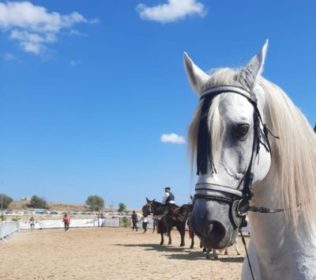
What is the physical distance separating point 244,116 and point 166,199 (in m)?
21.6

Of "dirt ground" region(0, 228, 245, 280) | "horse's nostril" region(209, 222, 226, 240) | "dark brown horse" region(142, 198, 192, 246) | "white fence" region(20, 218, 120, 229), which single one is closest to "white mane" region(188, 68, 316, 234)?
"horse's nostril" region(209, 222, 226, 240)

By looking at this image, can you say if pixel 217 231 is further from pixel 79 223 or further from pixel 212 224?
pixel 79 223

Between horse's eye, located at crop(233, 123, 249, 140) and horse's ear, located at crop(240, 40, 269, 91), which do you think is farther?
horse's ear, located at crop(240, 40, 269, 91)

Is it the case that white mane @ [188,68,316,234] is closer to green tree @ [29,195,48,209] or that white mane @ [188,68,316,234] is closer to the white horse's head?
the white horse's head

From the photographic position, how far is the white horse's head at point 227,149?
2500 mm

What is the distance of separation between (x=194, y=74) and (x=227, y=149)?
571 mm

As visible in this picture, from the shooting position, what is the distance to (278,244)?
3.01 metres

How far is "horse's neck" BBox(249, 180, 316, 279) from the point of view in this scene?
9.62 feet

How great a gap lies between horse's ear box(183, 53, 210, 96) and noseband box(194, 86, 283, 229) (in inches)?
6.2

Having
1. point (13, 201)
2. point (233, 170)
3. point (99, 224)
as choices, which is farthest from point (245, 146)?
point (13, 201)

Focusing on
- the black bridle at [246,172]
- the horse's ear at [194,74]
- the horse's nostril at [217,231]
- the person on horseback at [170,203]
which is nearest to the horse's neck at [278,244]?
the black bridle at [246,172]

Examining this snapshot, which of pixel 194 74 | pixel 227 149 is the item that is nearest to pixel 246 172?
pixel 227 149

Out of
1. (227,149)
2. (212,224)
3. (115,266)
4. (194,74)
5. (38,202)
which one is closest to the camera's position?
(212,224)

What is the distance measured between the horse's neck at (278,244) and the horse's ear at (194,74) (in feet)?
2.31
